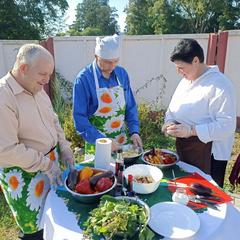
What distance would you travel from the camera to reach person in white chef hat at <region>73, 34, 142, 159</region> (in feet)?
7.59

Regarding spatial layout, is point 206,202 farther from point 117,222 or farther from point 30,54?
point 30,54

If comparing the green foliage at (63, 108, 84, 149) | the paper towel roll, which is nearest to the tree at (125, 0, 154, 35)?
the green foliage at (63, 108, 84, 149)

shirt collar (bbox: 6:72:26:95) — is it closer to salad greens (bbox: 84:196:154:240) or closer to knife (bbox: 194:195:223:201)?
salad greens (bbox: 84:196:154:240)

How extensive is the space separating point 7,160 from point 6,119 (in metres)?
0.26

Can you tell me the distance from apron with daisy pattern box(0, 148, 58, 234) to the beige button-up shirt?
4.9 inches

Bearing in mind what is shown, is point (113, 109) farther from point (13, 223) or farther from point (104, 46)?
point (13, 223)

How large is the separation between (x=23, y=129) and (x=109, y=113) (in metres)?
0.83

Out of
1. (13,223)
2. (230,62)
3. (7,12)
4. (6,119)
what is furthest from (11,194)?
(7,12)

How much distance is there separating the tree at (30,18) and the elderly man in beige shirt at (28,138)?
18.9 metres

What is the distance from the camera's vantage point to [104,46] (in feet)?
7.46

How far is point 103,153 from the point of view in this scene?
1.99m

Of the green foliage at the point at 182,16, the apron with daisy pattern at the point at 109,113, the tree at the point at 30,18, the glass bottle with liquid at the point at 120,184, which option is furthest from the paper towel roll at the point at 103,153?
the green foliage at the point at 182,16

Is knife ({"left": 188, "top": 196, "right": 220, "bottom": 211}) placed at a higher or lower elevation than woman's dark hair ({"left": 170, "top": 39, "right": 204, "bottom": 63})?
lower

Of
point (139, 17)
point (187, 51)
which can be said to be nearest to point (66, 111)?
point (187, 51)
